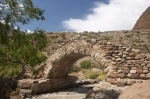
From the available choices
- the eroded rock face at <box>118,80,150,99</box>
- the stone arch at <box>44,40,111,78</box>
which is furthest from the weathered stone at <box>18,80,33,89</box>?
the eroded rock face at <box>118,80,150,99</box>

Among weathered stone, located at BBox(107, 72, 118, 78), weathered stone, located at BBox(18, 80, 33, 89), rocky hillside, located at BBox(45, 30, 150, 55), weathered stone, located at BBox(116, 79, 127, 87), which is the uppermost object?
rocky hillside, located at BBox(45, 30, 150, 55)

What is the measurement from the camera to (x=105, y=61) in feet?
42.4

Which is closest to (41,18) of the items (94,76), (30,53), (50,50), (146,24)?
(30,53)

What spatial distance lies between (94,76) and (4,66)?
15.7 m

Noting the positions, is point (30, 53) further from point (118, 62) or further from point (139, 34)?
point (139, 34)

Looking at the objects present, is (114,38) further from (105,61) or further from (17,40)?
(17,40)

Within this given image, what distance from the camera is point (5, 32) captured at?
306 inches

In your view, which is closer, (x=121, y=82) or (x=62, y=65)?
(x=121, y=82)

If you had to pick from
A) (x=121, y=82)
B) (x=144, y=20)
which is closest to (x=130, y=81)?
(x=121, y=82)

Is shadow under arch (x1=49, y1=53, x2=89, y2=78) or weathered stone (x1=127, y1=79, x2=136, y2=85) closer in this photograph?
weathered stone (x1=127, y1=79, x2=136, y2=85)

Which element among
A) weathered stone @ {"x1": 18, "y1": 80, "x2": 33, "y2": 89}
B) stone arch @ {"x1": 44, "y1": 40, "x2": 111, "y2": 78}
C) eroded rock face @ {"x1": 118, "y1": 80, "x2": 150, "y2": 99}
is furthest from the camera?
weathered stone @ {"x1": 18, "y1": 80, "x2": 33, "y2": 89}

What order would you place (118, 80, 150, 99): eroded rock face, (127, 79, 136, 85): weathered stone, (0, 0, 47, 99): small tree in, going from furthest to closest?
(127, 79, 136, 85): weathered stone < (0, 0, 47, 99): small tree < (118, 80, 150, 99): eroded rock face

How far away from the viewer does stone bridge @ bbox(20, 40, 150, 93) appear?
12.1 meters

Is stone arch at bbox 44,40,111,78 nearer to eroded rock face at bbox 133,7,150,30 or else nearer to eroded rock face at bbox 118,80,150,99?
eroded rock face at bbox 118,80,150,99
